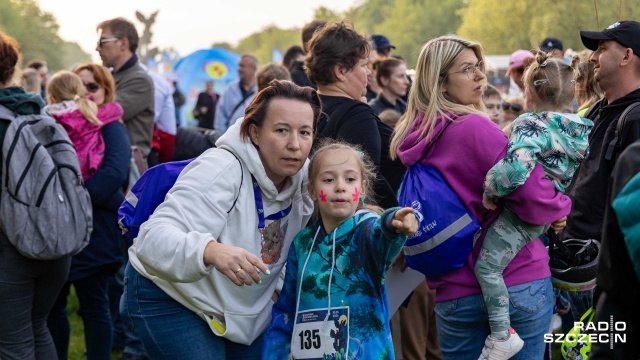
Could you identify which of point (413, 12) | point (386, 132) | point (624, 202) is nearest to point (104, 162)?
point (386, 132)

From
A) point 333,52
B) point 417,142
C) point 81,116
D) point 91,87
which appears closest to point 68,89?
point 81,116

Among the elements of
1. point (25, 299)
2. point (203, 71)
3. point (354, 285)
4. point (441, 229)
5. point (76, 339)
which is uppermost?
point (441, 229)

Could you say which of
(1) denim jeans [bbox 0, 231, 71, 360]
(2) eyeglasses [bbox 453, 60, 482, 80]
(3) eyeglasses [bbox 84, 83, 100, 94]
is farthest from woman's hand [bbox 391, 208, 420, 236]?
(3) eyeglasses [bbox 84, 83, 100, 94]

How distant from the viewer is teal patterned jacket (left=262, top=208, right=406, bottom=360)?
3.22 meters

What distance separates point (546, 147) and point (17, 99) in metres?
2.99

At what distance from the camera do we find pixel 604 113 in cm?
Answer: 438

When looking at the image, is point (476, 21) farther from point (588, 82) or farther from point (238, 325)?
point (238, 325)

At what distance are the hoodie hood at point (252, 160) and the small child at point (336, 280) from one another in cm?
14

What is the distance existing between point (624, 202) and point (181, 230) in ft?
5.72

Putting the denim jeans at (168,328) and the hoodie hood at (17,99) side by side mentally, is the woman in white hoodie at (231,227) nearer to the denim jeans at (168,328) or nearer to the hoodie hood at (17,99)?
the denim jeans at (168,328)

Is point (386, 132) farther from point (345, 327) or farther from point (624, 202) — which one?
point (624, 202)

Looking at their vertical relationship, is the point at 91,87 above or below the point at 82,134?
above

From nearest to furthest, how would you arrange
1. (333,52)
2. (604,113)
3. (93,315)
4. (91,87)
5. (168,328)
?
(168,328), (604,113), (333,52), (93,315), (91,87)

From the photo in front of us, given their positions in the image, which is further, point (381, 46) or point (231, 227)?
point (381, 46)
